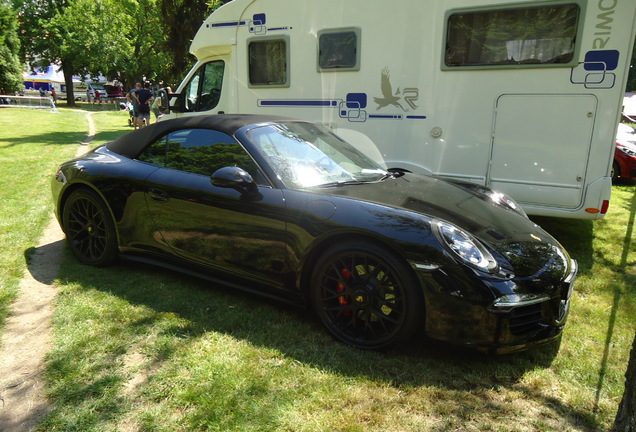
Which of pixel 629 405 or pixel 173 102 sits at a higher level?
pixel 173 102

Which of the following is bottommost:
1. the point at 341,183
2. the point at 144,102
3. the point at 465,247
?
the point at 465,247

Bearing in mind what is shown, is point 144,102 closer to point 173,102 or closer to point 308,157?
point 173,102

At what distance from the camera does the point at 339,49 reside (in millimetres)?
5859

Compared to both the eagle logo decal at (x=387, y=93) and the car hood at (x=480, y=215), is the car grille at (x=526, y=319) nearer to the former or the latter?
the car hood at (x=480, y=215)

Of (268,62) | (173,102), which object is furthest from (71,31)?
(268,62)

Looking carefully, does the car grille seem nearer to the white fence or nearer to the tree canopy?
the tree canopy

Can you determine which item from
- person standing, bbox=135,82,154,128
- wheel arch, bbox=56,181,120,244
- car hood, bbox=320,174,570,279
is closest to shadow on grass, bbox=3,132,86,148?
person standing, bbox=135,82,154,128

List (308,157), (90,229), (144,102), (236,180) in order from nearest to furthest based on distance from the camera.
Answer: (236,180) → (308,157) → (90,229) → (144,102)

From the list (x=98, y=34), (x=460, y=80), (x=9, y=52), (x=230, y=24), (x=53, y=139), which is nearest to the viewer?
(x=460, y=80)

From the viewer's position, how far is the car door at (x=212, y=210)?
312 centimetres

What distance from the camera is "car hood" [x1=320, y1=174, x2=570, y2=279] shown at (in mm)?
2782

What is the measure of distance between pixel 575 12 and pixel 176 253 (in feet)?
15.2

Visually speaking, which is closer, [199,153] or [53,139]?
[199,153]

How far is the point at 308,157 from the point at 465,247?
1.43 m
